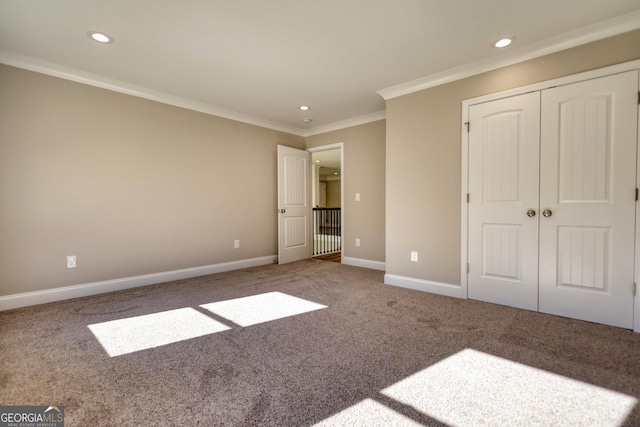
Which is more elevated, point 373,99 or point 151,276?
point 373,99

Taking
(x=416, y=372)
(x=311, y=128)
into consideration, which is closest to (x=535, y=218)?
(x=416, y=372)

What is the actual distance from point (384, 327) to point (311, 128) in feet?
13.3

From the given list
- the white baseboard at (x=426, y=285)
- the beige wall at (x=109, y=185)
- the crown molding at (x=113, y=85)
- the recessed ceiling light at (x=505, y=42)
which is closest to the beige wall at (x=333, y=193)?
the crown molding at (x=113, y=85)

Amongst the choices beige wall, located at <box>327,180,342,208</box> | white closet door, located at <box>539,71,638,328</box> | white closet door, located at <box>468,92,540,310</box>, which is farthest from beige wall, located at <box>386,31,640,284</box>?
beige wall, located at <box>327,180,342,208</box>

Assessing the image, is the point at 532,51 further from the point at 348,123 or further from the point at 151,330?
the point at 151,330

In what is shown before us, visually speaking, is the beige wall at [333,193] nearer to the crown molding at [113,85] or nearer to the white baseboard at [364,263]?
the white baseboard at [364,263]

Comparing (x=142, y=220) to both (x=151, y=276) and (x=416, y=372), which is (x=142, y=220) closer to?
(x=151, y=276)

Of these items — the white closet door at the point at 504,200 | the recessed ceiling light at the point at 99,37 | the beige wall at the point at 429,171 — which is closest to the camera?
the recessed ceiling light at the point at 99,37

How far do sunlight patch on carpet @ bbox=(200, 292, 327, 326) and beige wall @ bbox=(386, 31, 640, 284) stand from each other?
139 centimetres

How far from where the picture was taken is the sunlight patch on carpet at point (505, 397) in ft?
4.37

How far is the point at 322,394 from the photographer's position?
1.51 meters

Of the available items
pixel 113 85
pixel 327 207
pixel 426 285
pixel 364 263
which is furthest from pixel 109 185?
pixel 327 207

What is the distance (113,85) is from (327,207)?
693 centimetres

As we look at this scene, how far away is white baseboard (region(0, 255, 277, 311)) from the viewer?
2.80m
